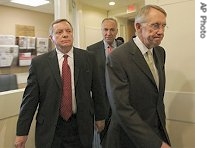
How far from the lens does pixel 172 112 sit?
84.4 inches

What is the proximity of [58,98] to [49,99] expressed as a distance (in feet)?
0.20

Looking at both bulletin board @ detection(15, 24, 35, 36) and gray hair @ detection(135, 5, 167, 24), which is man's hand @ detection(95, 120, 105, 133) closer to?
gray hair @ detection(135, 5, 167, 24)

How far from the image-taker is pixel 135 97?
1303 mm

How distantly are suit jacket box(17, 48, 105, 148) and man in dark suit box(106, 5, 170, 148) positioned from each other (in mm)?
393

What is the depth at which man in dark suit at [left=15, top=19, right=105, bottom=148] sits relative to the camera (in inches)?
63.8

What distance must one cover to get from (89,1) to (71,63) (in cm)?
279

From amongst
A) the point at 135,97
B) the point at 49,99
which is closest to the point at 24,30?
the point at 49,99

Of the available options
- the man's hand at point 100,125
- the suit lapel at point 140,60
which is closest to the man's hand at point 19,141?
the man's hand at point 100,125

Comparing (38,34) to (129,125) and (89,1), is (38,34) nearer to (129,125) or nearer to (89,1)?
(89,1)

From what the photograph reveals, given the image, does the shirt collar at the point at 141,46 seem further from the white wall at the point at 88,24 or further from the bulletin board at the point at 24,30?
the white wall at the point at 88,24

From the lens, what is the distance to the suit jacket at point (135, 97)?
1.22 m

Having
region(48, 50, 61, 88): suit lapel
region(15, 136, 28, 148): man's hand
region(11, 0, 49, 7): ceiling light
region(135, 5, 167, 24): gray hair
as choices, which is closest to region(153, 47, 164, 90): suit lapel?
region(135, 5, 167, 24): gray hair

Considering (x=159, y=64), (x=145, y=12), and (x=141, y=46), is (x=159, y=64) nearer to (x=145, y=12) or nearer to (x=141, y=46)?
(x=141, y=46)
